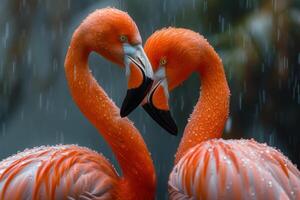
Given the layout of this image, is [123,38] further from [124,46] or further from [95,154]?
[95,154]

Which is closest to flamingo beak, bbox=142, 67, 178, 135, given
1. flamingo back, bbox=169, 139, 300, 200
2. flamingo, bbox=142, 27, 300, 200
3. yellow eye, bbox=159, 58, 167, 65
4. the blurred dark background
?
flamingo, bbox=142, 27, 300, 200

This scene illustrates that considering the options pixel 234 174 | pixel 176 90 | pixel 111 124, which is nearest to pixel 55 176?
pixel 111 124

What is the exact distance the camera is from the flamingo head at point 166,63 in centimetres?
335

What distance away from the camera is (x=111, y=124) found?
3.39m

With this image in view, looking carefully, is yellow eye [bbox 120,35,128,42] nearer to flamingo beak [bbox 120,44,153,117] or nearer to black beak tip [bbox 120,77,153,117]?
flamingo beak [bbox 120,44,153,117]

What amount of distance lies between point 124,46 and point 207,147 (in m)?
0.58

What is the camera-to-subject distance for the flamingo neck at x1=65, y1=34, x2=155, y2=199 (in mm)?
3350

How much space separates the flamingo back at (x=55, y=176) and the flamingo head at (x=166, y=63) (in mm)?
365

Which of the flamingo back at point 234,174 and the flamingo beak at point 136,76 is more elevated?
the flamingo beak at point 136,76

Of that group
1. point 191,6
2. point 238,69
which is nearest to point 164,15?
point 191,6

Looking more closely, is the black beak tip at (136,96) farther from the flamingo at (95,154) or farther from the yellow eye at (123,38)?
the yellow eye at (123,38)

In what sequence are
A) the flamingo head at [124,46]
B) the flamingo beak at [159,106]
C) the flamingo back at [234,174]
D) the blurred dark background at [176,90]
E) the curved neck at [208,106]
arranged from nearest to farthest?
the flamingo back at [234,174]
the flamingo head at [124,46]
the flamingo beak at [159,106]
the curved neck at [208,106]
the blurred dark background at [176,90]

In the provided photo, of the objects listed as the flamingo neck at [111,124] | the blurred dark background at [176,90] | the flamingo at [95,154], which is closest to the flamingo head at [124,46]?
the flamingo at [95,154]

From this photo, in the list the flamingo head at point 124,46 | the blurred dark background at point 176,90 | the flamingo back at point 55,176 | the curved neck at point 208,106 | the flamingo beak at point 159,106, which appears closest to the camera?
the flamingo back at point 55,176
